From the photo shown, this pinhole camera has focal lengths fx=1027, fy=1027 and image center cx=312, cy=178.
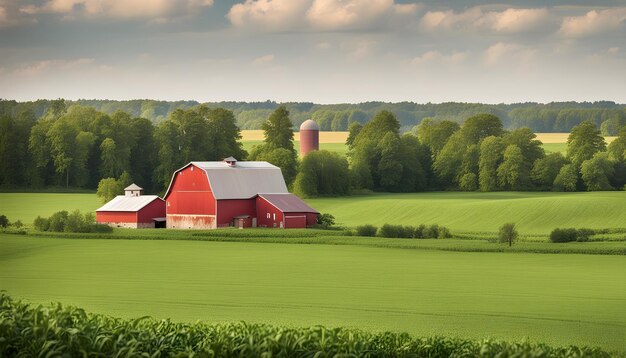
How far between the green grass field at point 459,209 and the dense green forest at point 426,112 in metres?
34.8

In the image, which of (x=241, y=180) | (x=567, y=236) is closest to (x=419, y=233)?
(x=567, y=236)

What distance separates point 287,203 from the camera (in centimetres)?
6900

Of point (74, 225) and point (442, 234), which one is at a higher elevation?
point (74, 225)

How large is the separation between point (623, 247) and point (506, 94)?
5043cm

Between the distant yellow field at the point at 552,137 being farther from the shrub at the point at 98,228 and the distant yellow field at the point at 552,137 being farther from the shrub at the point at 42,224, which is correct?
the shrub at the point at 42,224

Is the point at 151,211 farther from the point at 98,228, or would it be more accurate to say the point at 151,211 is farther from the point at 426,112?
the point at 426,112

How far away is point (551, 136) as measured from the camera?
150 m

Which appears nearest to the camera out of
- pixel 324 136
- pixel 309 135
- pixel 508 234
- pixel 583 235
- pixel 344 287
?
pixel 344 287

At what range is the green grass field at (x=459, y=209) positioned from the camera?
71438 millimetres

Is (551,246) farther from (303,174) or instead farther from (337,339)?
(303,174)

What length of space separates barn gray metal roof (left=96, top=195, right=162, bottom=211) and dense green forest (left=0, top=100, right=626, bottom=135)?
49219mm

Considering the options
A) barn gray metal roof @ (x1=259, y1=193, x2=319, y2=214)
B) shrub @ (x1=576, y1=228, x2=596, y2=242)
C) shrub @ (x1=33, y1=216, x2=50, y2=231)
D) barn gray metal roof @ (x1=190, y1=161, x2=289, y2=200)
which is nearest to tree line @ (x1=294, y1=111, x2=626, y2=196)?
barn gray metal roof @ (x1=190, y1=161, x2=289, y2=200)

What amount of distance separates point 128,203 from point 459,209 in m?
25.0

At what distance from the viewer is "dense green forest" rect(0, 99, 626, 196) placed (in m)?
94.0
